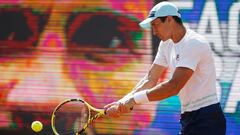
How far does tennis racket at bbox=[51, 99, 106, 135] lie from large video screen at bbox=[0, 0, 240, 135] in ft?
7.06

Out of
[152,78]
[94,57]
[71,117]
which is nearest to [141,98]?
[152,78]

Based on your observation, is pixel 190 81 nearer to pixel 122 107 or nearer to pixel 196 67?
pixel 196 67

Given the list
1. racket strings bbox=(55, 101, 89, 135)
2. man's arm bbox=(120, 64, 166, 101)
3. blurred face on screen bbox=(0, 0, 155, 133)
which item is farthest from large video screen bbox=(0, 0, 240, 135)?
man's arm bbox=(120, 64, 166, 101)

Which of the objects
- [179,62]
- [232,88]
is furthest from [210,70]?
[232,88]

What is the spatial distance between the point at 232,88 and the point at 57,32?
2.66 meters

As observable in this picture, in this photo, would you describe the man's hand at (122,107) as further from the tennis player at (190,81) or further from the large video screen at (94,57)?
the large video screen at (94,57)

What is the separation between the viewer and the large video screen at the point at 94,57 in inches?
316

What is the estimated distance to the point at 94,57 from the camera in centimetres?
861

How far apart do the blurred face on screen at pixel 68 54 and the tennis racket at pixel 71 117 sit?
7.06 feet

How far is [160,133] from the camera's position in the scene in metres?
8.34

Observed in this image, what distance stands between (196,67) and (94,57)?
159 inches

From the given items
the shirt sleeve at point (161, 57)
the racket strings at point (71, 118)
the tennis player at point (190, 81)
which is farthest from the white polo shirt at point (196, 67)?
the racket strings at point (71, 118)

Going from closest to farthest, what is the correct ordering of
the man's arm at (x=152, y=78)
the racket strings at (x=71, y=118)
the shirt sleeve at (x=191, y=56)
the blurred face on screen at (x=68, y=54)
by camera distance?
the shirt sleeve at (x=191, y=56)
the man's arm at (x=152, y=78)
the racket strings at (x=71, y=118)
the blurred face on screen at (x=68, y=54)

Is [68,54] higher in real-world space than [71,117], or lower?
higher
